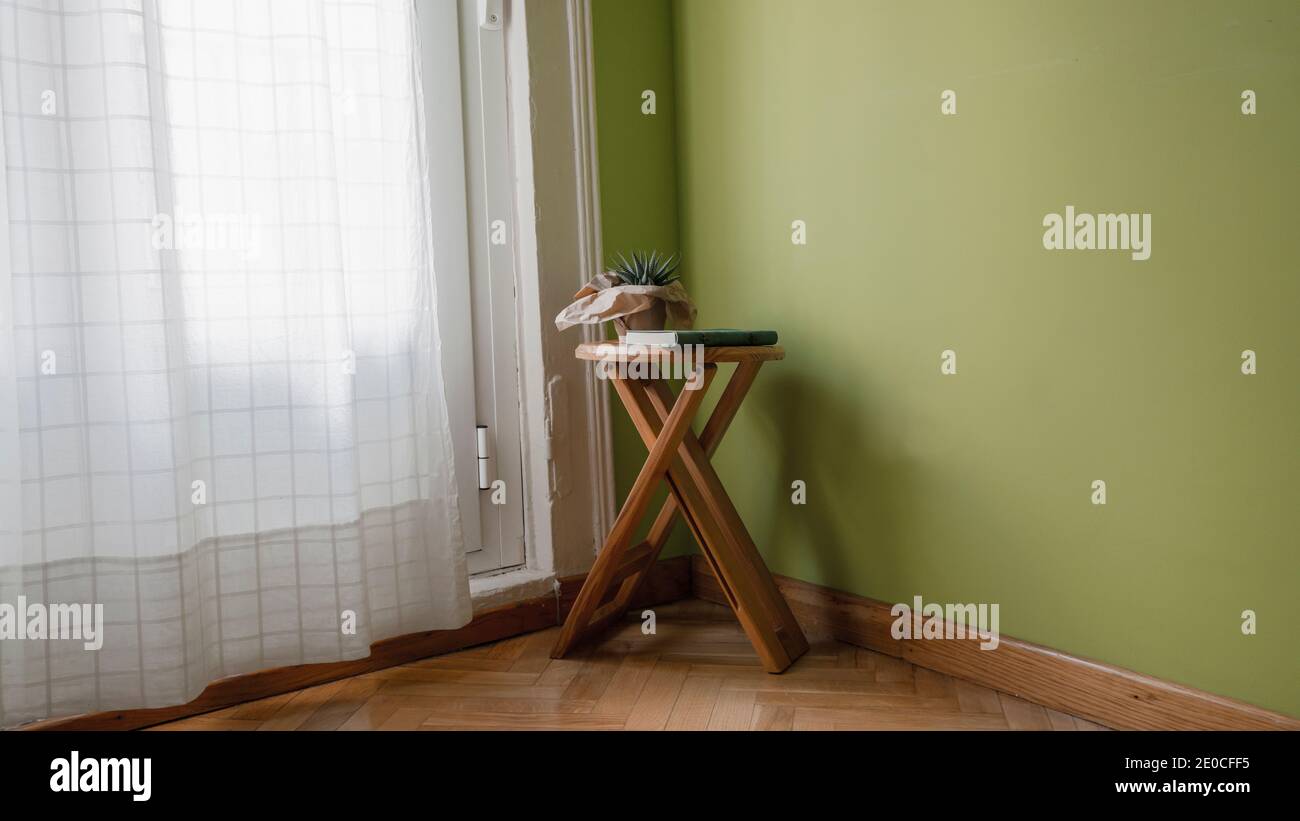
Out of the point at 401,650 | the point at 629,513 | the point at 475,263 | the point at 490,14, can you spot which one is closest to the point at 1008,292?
the point at 629,513

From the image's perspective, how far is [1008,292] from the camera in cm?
208

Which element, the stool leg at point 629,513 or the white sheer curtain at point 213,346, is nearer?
the white sheer curtain at point 213,346

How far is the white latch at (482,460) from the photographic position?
2.62 m

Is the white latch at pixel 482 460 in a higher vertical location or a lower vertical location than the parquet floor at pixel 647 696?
higher

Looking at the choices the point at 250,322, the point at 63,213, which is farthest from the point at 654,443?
the point at 63,213

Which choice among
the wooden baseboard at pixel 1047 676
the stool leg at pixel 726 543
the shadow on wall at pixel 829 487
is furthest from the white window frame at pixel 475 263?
the wooden baseboard at pixel 1047 676

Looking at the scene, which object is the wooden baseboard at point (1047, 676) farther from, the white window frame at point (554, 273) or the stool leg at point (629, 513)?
the white window frame at point (554, 273)

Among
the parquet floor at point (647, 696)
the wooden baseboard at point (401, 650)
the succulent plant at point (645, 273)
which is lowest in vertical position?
the parquet floor at point (647, 696)

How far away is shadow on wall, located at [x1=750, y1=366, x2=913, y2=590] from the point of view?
93.9 inches

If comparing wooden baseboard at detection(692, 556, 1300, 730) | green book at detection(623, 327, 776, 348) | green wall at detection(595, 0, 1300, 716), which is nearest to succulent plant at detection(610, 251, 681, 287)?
green book at detection(623, 327, 776, 348)

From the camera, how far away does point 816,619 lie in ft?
8.48

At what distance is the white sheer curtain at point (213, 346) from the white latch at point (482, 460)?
0.26 meters

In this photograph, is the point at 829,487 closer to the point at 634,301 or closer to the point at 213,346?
the point at 634,301

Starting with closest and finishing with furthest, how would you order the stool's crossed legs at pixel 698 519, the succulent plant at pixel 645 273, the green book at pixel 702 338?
the green book at pixel 702 338 → the stool's crossed legs at pixel 698 519 → the succulent plant at pixel 645 273
